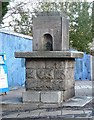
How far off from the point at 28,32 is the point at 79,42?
211 inches

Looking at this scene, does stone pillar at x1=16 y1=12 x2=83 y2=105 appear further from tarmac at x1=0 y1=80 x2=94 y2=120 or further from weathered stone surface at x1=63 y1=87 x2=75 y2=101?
tarmac at x1=0 y1=80 x2=94 y2=120

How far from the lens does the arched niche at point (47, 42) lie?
10.3m

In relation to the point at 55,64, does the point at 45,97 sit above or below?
below

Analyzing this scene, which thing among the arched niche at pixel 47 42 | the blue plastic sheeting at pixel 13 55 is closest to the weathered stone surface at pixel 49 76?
the arched niche at pixel 47 42

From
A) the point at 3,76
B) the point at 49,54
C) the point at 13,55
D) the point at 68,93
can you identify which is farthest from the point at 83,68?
the point at 49,54

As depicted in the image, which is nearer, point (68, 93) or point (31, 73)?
point (31, 73)

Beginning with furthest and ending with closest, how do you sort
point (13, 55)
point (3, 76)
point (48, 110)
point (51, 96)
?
point (13, 55), point (3, 76), point (51, 96), point (48, 110)

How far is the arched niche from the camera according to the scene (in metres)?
10.3

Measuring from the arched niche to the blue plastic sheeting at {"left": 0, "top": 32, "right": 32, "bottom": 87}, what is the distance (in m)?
4.72

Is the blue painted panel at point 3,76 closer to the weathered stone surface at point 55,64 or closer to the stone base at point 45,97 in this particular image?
the stone base at point 45,97

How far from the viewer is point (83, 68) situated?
83.7ft

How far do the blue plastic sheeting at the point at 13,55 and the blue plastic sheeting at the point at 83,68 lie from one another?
24.5 feet

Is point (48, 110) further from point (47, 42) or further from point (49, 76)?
point (47, 42)

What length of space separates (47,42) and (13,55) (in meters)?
6.09
